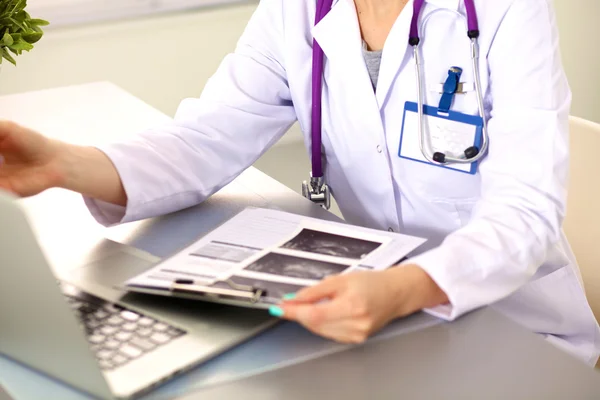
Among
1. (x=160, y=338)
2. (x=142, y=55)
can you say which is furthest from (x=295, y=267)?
(x=142, y=55)

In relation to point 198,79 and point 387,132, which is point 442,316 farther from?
point 198,79

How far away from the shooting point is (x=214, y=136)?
1394mm

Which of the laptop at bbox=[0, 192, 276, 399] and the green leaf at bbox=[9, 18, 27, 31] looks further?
the green leaf at bbox=[9, 18, 27, 31]

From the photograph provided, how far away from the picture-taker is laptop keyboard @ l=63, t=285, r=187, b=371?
2.96ft

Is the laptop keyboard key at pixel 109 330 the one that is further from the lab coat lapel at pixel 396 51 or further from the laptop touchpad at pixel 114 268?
the lab coat lapel at pixel 396 51

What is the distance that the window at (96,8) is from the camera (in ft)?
9.91

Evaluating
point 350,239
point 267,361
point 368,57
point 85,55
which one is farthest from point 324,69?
point 85,55

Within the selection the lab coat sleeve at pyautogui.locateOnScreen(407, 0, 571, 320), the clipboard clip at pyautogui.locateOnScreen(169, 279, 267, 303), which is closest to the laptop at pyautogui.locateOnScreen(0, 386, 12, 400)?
the clipboard clip at pyautogui.locateOnScreen(169, 279, 267, 303)

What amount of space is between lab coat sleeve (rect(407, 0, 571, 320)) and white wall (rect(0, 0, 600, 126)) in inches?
86.7

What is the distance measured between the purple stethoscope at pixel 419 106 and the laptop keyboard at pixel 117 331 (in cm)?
50

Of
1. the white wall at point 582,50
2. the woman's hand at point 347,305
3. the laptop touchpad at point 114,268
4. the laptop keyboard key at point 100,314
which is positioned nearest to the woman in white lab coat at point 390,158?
the woman's hand at point 347,305

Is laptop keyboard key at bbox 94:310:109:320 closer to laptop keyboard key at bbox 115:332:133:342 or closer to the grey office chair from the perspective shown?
laptop keyboard key at bbox 115:332:133:342

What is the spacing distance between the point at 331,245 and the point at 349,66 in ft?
1.35

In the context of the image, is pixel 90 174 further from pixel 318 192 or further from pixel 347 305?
pixel 347 305
